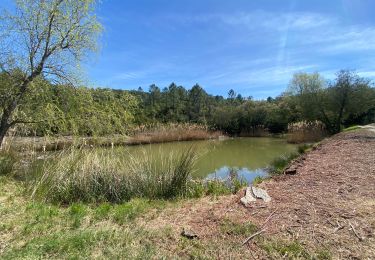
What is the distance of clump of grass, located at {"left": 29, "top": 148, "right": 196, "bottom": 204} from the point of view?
530cm

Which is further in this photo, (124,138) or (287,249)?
(124,138)

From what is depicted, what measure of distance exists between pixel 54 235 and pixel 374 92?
2657cm

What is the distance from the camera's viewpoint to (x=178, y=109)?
42.4 metres

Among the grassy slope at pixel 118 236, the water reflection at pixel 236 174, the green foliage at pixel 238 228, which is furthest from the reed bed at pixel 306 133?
the green foliage at pixel 238 228

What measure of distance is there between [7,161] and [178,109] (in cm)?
3516

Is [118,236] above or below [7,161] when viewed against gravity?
below

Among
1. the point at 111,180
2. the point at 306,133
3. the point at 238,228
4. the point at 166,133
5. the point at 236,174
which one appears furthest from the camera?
the point at 306,133

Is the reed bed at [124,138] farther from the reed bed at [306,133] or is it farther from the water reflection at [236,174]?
the reed bed at [306,133]

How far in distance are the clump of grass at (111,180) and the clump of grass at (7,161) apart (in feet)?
5.95

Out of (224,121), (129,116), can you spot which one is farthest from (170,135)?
(224,121)

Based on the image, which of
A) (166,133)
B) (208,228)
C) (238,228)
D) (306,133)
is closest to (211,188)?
(208,228)

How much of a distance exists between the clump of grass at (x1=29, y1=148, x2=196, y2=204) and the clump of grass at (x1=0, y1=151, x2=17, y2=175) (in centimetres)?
181

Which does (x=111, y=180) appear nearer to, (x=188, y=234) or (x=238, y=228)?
(x=188, y=234)

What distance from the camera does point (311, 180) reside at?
5.13 meters
